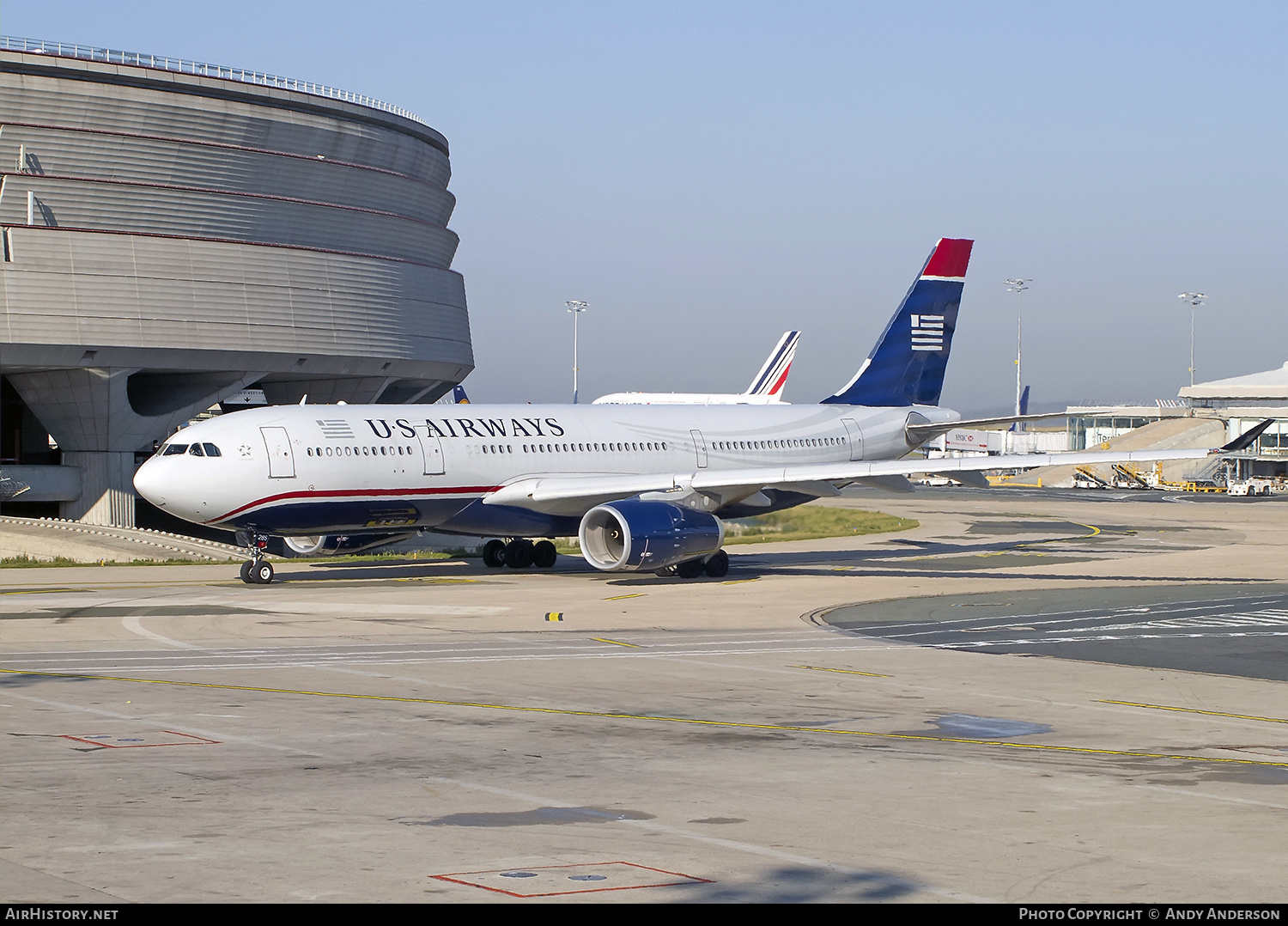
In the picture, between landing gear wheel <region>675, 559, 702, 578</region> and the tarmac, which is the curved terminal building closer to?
the tarmac

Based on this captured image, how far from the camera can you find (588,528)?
3509 centimetres

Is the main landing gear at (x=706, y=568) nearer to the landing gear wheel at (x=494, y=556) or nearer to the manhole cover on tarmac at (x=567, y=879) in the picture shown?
the landing gear wheel at (x=494, y=556)

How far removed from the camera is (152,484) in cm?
3400

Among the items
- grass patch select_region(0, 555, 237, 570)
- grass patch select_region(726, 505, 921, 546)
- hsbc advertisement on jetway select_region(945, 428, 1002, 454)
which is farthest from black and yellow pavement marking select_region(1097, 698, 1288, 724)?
hsbc advertisement on jetway select_region(945, 428, 1002, 454)

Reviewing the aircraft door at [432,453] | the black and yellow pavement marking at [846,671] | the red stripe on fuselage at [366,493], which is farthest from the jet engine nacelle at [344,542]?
the black and yellow pavement marking at [846,671]

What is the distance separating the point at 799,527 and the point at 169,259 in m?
30.4

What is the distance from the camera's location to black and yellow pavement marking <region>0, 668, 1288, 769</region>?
14.6m

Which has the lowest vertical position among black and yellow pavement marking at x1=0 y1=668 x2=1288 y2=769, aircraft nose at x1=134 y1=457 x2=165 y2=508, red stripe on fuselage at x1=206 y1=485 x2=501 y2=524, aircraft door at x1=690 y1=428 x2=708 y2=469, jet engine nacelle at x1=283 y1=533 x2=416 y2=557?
black and yellow pavement marking at x1=0 y1=668 x2=1288 y2=769

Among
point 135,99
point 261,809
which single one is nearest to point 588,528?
point 261,809

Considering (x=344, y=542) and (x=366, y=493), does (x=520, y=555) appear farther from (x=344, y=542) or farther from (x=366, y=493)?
(x=366, y=493)

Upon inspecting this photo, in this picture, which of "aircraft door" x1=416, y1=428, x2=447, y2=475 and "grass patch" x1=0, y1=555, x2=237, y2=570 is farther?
"grass patch" x1=0, y1=555, x2=237, y2=570

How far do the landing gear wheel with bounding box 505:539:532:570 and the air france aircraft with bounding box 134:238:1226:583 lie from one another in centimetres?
4

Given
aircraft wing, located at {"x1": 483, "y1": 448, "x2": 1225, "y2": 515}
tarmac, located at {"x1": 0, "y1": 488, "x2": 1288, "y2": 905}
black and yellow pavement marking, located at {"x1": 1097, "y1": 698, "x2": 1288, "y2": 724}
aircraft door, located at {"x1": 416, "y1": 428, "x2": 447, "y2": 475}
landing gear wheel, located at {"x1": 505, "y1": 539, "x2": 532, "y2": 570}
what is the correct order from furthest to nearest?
landing gear wheel, located at {"x1": 505, "y1": 539, "x2": 532, "y2": 570} → aircraft wing, located at {"x1": 483, "y1": 448, "x2": 1225, "y2": 515} → aircraft door, located at {"x1": 416, "y1": 428, "x2": 447, "y2": 475} → black and yellow pavement marking, located at {"x1": 1097, "y1": 698, "x2": 1288, "y2": 724} → tarmac, located at {"x1": 0, "y1": 488, "x2": 1288, "y2": 905}
